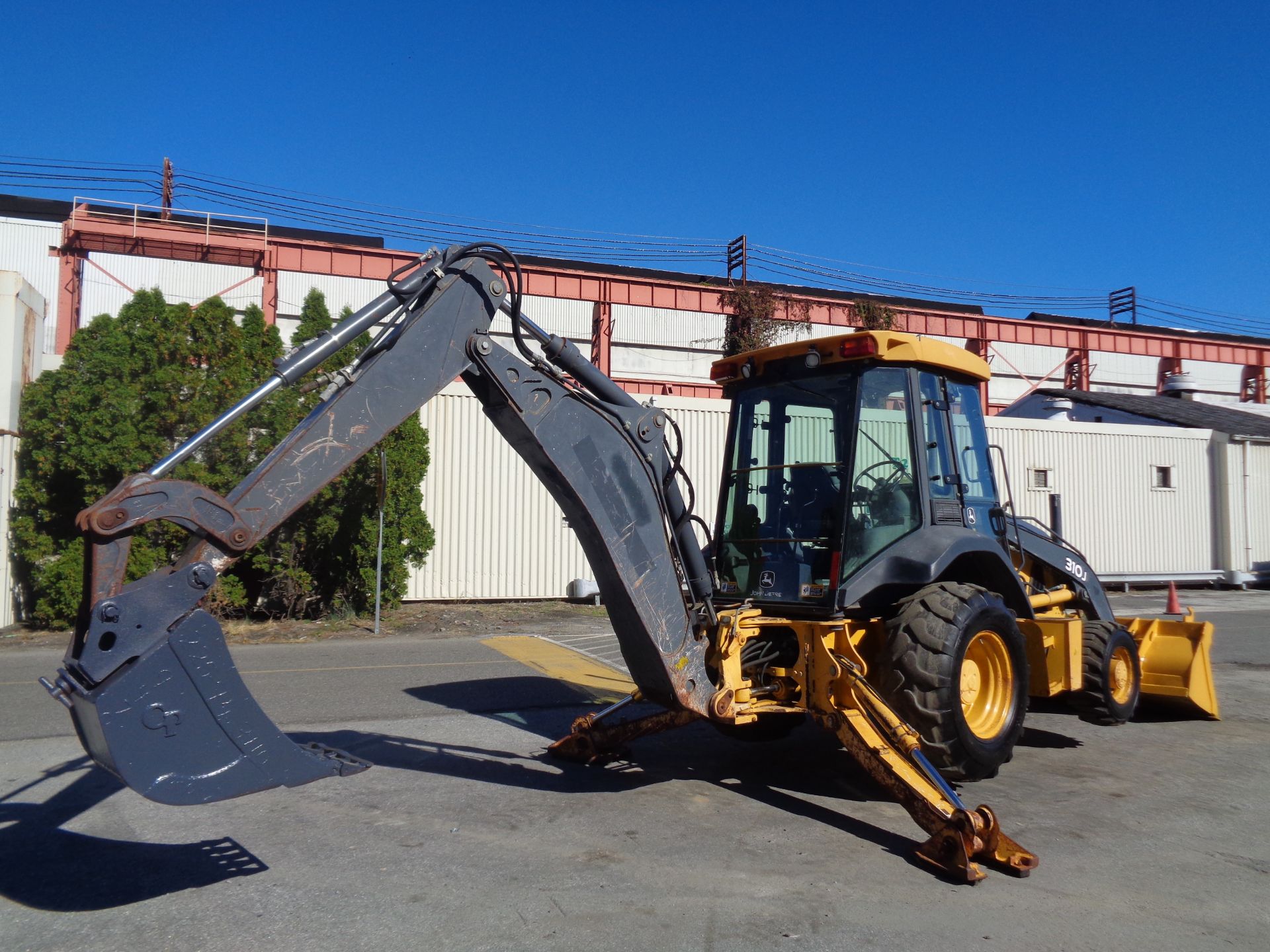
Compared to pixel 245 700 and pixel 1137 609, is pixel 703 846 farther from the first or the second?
pixel 1137 609

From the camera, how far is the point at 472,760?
6496 millimetres

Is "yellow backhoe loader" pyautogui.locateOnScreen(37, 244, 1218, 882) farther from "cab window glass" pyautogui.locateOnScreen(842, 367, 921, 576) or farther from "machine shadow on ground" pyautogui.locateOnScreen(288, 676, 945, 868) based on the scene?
"machine shadow on ground" pyautogui.locateOnScreen(288, 676, 945, 868)

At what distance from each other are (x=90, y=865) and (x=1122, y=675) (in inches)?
274

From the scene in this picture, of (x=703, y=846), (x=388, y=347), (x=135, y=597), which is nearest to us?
(x=135, y=597)

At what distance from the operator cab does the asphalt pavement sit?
1.41m

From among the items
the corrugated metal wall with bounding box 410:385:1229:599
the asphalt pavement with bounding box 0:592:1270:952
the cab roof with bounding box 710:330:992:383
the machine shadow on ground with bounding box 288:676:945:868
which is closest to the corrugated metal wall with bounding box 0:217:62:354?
the corrugated metal wall with bounding box 410:385:1229:599

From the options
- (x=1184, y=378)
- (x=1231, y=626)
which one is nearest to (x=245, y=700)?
(x=1231, y=626)

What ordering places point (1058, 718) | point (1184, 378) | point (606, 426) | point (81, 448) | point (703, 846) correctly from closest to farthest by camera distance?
point (703, 846), point (606, 426), point (1058, 718), point (81, 448), point (1184, 378)

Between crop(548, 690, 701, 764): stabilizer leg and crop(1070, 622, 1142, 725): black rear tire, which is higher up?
crop(1070, 622, 1142, 725): black rear tire

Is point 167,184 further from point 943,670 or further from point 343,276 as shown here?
point 943,670

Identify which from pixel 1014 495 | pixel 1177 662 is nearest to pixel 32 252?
pixel 1014 495

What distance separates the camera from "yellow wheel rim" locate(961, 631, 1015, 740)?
588 centimetres

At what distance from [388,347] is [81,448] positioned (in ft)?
35.0

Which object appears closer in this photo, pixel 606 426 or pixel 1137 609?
pixel 606 426
